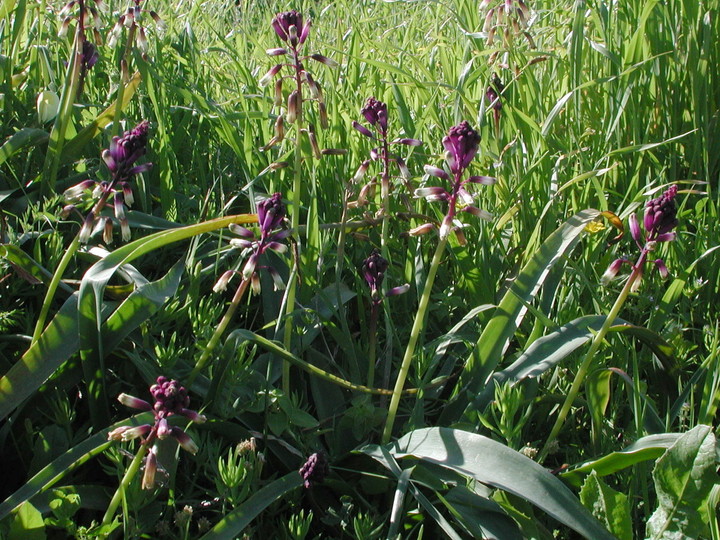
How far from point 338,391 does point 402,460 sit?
0.35 m

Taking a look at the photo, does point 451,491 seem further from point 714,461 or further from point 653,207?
point 653,207

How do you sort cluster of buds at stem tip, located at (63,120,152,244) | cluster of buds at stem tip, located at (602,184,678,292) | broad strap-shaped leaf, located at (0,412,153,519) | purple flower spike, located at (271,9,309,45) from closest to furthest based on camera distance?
broad strap-shaped leaf, located at (0,412,153,519), cluster of buds at stem tip, located at (602,184,678,292), cluster of buds at stem tip, located at (63,120,152,244), purple flower spike, located at (271,9,309,45)

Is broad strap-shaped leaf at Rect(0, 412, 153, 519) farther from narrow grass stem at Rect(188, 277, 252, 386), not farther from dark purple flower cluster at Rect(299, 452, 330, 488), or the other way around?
dark purple flower cluster at Rect(299, 452, 330, 488)

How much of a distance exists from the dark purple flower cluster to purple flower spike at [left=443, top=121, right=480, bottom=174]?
2.48ft

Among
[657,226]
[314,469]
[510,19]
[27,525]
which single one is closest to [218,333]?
[314,469]

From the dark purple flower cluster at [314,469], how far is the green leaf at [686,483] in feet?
2.42

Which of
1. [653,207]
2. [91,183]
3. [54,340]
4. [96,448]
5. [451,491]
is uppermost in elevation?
[91,183]

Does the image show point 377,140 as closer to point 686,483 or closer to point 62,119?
point 62,119

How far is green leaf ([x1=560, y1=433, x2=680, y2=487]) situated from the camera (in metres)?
1.69

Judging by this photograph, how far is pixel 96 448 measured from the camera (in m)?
1.69

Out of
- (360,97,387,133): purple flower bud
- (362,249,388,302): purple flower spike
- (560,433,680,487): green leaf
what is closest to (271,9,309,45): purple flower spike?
(360,97,387,133): purple flower bud

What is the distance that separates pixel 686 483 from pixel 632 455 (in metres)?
0.12

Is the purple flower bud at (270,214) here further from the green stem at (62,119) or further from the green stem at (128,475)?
the green stem at (62,119)

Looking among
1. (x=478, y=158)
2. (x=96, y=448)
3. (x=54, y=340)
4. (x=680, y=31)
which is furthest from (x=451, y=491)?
(x=680, y=31)
